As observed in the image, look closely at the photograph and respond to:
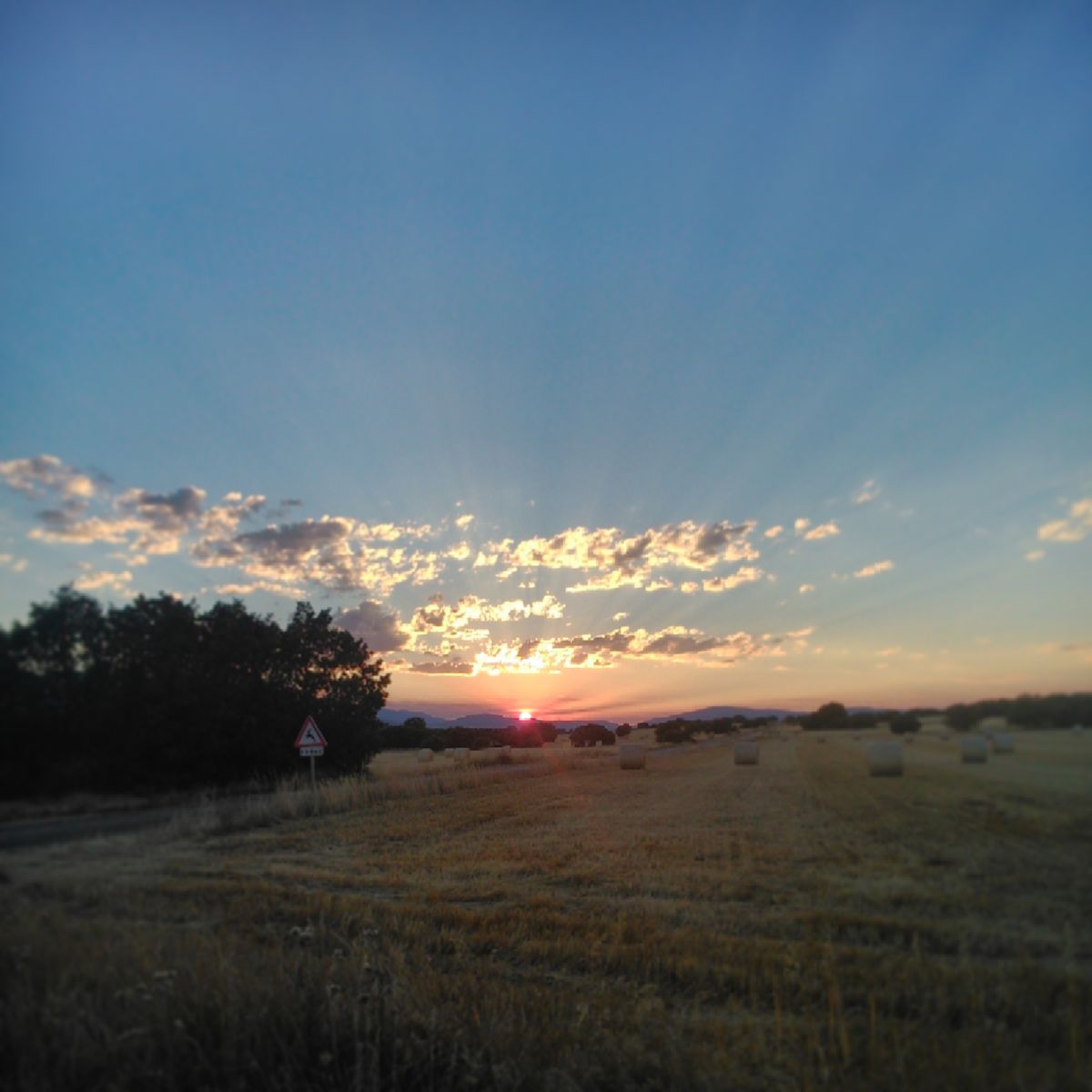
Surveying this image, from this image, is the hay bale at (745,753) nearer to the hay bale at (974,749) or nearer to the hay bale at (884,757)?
the hay bale at (884,757)

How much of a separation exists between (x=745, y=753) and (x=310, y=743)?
5.61 meters

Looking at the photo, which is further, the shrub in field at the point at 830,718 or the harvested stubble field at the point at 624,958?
the shrub in field at the point at 830,718

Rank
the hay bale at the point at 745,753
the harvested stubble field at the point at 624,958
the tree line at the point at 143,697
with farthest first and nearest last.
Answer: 1. the hay bale at the point at 745,753
2. the tree line at the point at 143,697
3. the harvested stubble field at the point at 624,958

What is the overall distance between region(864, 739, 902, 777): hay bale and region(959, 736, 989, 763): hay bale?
1.95ft

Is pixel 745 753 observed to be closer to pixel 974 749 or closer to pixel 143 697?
pixel 974 749

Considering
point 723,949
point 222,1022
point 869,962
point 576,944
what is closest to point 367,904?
point 576,944

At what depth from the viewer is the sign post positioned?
747cm

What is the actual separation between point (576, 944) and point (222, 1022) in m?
2.75

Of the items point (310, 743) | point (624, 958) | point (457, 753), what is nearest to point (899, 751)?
point (624, 958)

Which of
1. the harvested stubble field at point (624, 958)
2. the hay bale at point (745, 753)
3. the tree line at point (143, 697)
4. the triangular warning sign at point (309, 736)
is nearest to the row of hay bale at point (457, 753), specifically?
the hay bale at point (745, 753)

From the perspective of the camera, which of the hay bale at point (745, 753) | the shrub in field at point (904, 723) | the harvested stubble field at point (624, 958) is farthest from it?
the hay bale at point (745, 753)

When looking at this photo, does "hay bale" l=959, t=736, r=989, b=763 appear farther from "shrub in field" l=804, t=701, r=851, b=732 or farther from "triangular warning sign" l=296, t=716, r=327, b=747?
"triangular warning sign" l=296, t=716, r=327, b=747

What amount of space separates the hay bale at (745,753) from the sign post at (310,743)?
16.0 feet

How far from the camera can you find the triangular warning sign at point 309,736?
24.6 feet
